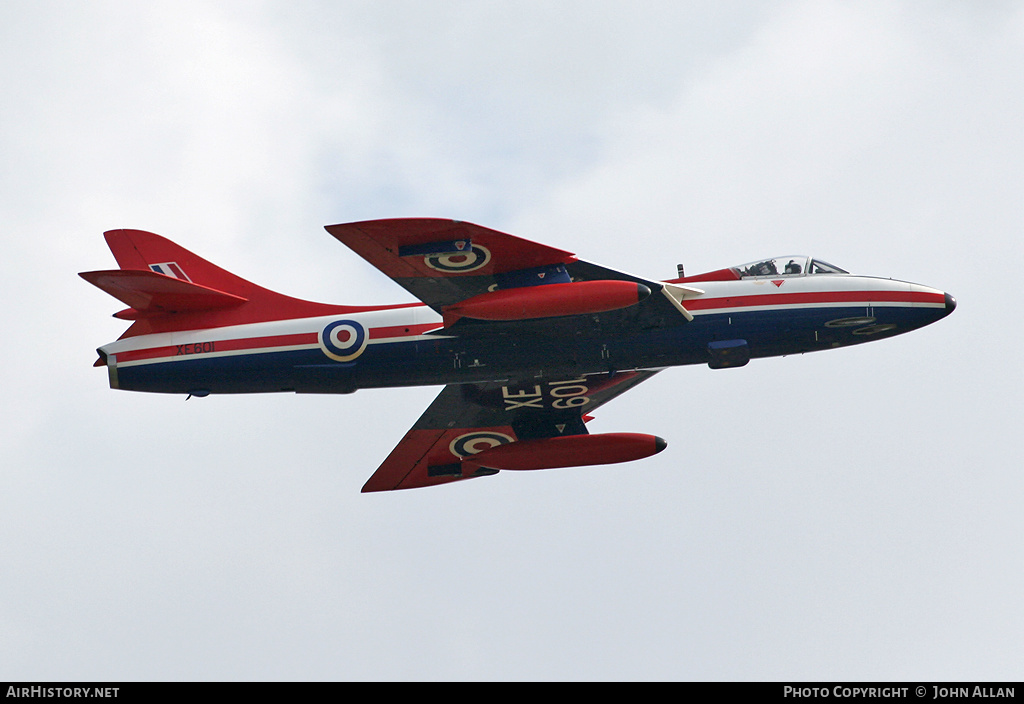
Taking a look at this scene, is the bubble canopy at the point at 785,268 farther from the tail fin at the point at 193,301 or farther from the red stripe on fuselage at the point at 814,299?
the tail fin at the point at 193,301

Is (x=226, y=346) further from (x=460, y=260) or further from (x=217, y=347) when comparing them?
(x=460, y=260)

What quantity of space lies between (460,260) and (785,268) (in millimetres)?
8532

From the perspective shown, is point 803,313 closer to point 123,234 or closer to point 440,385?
point 440,385

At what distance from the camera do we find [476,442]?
34.2 metres

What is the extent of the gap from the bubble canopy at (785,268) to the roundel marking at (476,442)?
8.94 m

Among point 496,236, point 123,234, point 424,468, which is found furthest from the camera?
point 424,468

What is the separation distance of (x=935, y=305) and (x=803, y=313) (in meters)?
3.40

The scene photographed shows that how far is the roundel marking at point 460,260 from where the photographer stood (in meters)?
26.9

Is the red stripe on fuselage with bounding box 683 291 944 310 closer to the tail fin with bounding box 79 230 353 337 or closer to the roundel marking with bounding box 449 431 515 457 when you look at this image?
the roundel marking with bounding box 449 431 515 457

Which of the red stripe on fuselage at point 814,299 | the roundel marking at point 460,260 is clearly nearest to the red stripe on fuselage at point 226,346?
the roundel marking at point 460,260

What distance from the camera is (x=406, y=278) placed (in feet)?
89.7

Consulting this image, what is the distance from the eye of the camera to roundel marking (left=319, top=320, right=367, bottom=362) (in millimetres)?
29016
